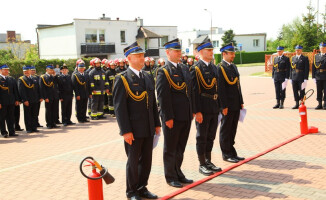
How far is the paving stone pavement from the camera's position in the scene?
605 centimetres

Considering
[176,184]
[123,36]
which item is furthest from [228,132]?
[123,36]

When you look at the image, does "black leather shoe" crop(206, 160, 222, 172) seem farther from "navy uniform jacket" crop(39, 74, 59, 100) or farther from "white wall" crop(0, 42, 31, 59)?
"white wall" crop(0, 42, 31, 59)

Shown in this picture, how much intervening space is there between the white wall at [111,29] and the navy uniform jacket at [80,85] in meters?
28.7

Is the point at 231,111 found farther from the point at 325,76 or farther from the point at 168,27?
the point at 168,27

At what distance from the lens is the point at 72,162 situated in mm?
8227

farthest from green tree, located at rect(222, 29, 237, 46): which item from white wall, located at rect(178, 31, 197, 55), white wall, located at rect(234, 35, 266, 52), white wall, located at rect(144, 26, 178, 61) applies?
white wall, located at rect(144, 26, 178, 61)

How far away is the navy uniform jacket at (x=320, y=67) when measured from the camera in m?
14.2

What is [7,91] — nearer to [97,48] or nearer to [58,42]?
[97,48]

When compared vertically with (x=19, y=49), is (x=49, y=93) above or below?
below

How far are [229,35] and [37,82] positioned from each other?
65.8 metres

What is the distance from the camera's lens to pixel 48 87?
43.7 ft

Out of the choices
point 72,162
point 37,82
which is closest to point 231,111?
point 72,162

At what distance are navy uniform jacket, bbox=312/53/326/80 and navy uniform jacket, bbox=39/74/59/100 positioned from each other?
963 cm

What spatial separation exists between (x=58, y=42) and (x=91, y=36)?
12.7ft
